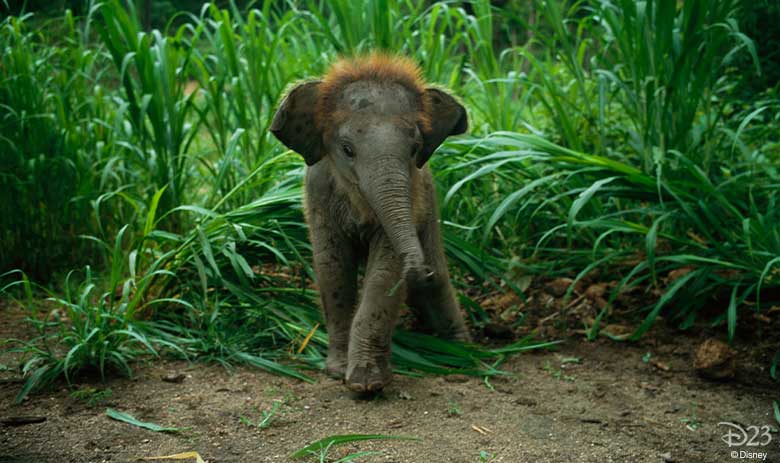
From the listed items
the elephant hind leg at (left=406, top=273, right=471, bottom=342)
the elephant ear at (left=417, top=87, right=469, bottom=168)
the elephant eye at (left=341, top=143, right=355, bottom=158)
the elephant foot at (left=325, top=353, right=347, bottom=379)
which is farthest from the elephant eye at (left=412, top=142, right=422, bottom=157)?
the elephant foot at (left=325, top=353, right=347, bottom=379)

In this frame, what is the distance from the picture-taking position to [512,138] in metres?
4.20

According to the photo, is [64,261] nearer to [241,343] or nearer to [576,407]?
[241,343]

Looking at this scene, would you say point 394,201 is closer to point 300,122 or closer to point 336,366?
point 300,122

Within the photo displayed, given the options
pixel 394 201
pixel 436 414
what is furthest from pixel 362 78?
pixel 436 414

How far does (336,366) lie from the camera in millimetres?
3363

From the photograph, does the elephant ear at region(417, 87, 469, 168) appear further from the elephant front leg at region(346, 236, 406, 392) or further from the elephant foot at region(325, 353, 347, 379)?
the elephant foot at region(325, 353, 347, 379)

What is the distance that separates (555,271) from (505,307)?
32cm

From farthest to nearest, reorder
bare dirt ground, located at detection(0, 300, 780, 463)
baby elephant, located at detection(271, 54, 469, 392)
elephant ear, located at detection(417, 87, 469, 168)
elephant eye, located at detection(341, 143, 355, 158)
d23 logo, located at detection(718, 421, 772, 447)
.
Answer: elephant ear, located at detection(417, 87, 469, 168), elephant eye, located at detection(341, 143, 355, 158), baby elephant, located at detection(271, 54, 469, 392), d23 logo, located at detection(718, 421, 772, 447), bare dirt ground, located at detection(0, 300, 780, 463)

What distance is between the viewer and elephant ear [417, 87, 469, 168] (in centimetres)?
331

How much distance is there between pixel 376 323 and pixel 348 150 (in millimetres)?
670

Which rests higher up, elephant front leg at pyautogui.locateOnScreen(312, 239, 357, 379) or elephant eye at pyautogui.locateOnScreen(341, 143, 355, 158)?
elephant eye at pyautogui.locateOnScreen(341, 143, 355, 158)

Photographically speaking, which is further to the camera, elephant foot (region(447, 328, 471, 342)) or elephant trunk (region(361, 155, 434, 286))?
elephant foot (region(447, 328, 471, 342))

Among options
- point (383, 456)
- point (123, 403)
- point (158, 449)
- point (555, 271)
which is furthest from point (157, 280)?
point (555, 271)

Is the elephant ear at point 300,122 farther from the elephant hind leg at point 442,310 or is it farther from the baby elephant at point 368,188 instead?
the elephant hind leg at point 442,310
